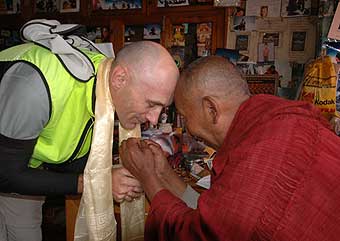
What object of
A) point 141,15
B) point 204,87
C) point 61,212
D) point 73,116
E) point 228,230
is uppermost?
point 141,15

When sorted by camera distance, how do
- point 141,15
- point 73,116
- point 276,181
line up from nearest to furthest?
point 276,181, point 73,116, point 141,15

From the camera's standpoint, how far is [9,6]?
2.65m

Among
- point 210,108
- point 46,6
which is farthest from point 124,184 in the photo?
point 46,6

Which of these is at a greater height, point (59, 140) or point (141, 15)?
point (141, 15)

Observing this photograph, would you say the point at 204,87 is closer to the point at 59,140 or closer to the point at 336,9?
the point at 59,140

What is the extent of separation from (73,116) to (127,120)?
0.19 metres

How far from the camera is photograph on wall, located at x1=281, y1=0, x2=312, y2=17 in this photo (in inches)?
77.7

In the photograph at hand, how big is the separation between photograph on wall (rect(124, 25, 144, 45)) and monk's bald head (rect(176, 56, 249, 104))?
4.58ft

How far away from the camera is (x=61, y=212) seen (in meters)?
2.57

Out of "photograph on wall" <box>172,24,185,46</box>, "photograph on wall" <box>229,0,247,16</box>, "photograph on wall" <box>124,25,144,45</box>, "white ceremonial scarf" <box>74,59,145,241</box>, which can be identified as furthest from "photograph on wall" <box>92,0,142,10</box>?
"white ceremonial scarf" <box>74,59,145,241</box>

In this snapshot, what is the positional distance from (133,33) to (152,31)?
12cm

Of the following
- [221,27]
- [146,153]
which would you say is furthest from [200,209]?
[221,27]

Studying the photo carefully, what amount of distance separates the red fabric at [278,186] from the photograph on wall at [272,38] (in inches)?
50.3

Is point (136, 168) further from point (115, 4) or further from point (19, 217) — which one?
point (115, 4)
